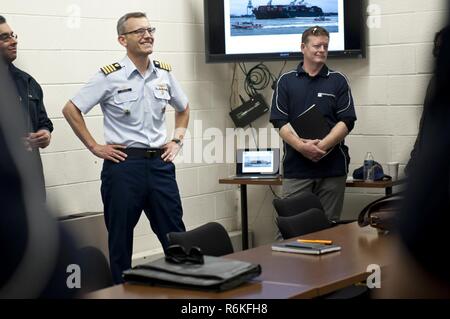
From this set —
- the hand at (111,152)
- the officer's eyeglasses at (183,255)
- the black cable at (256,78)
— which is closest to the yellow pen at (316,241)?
the officer's eyeglasses at (183,255)

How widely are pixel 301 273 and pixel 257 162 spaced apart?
3.57 m

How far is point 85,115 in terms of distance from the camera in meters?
5.76

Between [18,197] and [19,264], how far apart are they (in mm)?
89

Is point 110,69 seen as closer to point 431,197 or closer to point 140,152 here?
point 140,152

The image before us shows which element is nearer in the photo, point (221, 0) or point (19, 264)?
point (19, 264)

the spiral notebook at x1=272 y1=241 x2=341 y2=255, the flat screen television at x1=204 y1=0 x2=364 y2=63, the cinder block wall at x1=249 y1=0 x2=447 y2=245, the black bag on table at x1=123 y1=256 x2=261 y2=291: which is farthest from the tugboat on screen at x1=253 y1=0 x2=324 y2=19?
the black bag on table at x1=123 y1=256 x2=261 y2=291

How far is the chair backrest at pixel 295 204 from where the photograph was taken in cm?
457

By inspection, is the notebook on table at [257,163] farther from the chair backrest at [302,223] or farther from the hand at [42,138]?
the chair backrest at [302,223]

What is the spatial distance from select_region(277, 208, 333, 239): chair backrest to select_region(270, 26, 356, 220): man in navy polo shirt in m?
1.41

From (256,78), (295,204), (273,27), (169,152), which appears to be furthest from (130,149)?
(256,78)

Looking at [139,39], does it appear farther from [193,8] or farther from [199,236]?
[199,236]

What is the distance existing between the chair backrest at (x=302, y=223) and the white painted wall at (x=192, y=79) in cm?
124

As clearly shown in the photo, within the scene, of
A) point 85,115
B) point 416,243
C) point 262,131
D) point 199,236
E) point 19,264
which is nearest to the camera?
point 416,243

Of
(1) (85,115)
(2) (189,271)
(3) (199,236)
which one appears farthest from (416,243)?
(1) (85,115)
